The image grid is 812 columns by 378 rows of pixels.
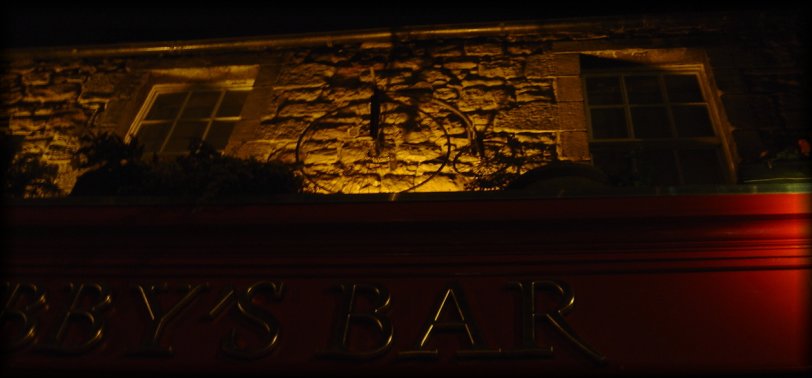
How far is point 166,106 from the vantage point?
5785mm

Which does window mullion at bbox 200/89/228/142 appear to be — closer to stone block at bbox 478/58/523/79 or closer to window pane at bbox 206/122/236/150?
window pane at bbox 206/122/236/150

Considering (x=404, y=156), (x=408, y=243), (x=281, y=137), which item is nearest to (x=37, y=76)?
(x=281, y=137)

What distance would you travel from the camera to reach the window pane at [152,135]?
5.30 metres

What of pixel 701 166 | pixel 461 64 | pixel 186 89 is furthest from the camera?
pixel 186 89

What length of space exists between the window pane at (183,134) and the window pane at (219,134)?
83 mm

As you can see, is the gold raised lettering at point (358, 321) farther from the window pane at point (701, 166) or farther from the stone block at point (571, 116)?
the window pane at point (701, 166)

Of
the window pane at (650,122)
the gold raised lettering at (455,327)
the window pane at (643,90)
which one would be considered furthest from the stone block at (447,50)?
the gold raised lettering at (455,327)

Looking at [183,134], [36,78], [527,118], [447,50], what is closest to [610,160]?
[527,118]

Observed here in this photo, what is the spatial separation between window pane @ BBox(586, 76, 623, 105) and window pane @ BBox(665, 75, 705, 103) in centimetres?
42

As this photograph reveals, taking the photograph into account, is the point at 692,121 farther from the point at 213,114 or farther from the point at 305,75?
the point at 213,114

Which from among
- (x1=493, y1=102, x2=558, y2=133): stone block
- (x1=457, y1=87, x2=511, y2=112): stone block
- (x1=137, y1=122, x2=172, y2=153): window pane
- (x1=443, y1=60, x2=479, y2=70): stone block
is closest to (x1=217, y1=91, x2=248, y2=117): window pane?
(x1=137, y1=122, x2=172, y2=153): window pane

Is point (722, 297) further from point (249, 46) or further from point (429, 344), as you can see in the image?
point (249, 46)

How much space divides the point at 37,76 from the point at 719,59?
20.6ft

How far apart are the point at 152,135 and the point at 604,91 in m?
3.93
